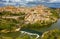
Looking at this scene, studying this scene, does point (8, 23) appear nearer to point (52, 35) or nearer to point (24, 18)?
point (24, 18)

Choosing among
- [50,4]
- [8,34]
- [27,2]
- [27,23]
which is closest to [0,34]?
[8,34]

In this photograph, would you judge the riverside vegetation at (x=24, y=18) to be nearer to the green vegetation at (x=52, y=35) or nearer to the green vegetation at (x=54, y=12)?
the green vegetation at (x=54, y=12)

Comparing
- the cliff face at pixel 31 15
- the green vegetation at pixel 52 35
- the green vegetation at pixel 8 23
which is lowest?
the green vegetation at pixel 52 35

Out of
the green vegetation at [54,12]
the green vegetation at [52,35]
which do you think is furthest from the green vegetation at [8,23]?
the green vegetation at [54,12]

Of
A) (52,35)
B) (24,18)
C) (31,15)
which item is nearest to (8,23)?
(24,18)

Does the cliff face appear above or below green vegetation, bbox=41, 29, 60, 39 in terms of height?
Result: above

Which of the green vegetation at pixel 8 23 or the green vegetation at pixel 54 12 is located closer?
the green vegetation at pixel 8 23

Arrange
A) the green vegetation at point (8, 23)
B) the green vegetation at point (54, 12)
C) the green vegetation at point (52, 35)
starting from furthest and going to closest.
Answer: the green vegetation at point (54, 12), the green vegetation at point (8, 23), the green vegetation at point (52, 35)

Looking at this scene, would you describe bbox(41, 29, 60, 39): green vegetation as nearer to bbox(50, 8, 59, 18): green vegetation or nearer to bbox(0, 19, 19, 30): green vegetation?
bbox(50, 8, 59, 18): green vegetation

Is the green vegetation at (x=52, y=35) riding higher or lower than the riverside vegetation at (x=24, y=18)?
lower

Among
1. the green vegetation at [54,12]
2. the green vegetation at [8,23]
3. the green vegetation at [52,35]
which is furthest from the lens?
the green vegetation at [54,12]

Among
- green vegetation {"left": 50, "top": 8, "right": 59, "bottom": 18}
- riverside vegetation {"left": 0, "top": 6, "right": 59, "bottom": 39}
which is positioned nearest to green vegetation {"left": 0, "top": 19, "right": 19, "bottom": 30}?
riverside vegetation {"left": 0, "top": 6, "right": 59, "bottom": 39}
